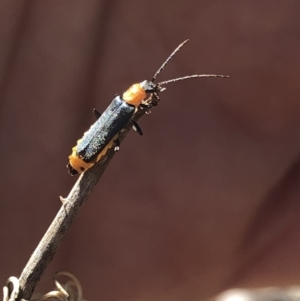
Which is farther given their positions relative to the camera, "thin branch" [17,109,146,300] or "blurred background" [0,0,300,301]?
"blurred background" [0,0,300,301]

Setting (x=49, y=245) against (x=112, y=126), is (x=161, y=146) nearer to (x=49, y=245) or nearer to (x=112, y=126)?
(x=112, y=126)

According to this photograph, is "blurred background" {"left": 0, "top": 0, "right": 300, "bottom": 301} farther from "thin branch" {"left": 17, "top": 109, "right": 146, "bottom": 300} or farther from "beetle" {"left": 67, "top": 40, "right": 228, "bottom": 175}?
"thin branch" {"left": 17, "top": 109, "right": 146, "bottom": 300}

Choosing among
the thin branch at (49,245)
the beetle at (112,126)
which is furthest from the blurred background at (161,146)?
the thin branch at (49,245)

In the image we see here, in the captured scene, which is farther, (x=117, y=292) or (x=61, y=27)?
(x=117, y=292)

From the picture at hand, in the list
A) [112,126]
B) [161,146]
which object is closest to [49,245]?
[112,126]

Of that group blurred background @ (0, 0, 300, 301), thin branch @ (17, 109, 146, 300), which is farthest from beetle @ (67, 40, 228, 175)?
blurred background @ (0, 0, 300, 301)

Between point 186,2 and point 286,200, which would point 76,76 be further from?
point 286,200

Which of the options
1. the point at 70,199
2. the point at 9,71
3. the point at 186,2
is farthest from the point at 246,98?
the point at 70,199
